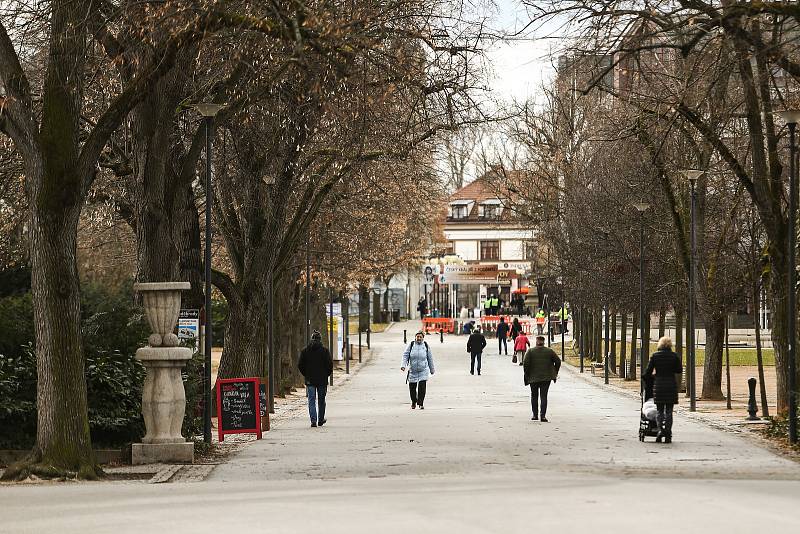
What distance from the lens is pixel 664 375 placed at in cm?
2280

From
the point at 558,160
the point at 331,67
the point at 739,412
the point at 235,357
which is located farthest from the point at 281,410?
the point at 558,160

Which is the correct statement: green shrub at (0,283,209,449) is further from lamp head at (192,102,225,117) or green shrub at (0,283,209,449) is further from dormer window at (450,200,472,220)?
dormer window at (450,200,472,220)

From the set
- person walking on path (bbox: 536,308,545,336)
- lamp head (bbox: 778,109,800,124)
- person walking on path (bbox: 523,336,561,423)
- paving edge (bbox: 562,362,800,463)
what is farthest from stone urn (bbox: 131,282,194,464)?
person walking on path (bbox: 536,308,545,336)

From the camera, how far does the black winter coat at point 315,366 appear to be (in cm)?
2716

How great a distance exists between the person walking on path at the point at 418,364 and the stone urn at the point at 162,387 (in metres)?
11.9

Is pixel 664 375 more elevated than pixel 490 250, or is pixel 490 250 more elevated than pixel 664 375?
pixel 490 250

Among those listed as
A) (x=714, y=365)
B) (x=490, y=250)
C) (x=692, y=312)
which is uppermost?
(x=490, y=250)

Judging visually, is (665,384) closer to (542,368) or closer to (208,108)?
(542,368)

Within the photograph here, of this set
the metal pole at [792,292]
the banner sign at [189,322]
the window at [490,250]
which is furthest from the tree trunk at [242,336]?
the window at [490,250]

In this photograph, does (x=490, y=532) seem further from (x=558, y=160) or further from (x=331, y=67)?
(x=558, y=160)

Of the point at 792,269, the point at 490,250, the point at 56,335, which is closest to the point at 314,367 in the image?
the point at 792,269

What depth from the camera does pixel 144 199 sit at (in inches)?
897

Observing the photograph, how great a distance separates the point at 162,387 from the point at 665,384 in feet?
25.8

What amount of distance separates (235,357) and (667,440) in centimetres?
1153
